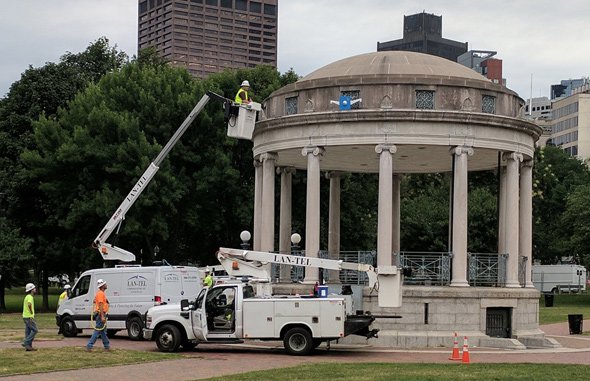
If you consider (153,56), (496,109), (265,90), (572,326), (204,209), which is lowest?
(572,326)

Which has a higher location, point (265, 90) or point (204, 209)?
point (265, 90)

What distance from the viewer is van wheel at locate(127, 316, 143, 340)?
33750 mm

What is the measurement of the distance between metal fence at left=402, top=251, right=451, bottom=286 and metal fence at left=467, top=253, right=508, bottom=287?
4.23 feet

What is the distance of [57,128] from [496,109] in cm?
2564

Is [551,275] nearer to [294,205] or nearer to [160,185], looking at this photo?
[294,205]

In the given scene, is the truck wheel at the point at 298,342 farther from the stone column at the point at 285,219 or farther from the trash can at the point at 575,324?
the trash can at the point at 575,324

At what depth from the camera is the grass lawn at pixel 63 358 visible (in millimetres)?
23719

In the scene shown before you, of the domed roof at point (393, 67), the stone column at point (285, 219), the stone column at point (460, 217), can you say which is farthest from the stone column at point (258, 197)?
the stone column at point (460, 217)

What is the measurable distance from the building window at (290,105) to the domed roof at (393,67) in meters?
0.88

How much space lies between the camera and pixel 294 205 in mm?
55312

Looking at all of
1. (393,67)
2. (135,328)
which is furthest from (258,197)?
(135,328)

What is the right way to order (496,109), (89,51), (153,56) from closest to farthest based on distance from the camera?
(496,109) < (89,51) < (153,56)

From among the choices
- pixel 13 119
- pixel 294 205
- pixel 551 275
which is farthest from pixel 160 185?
pixel 551 275

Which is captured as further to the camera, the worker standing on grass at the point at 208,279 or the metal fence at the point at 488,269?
the metal fence at the point at 488,269
